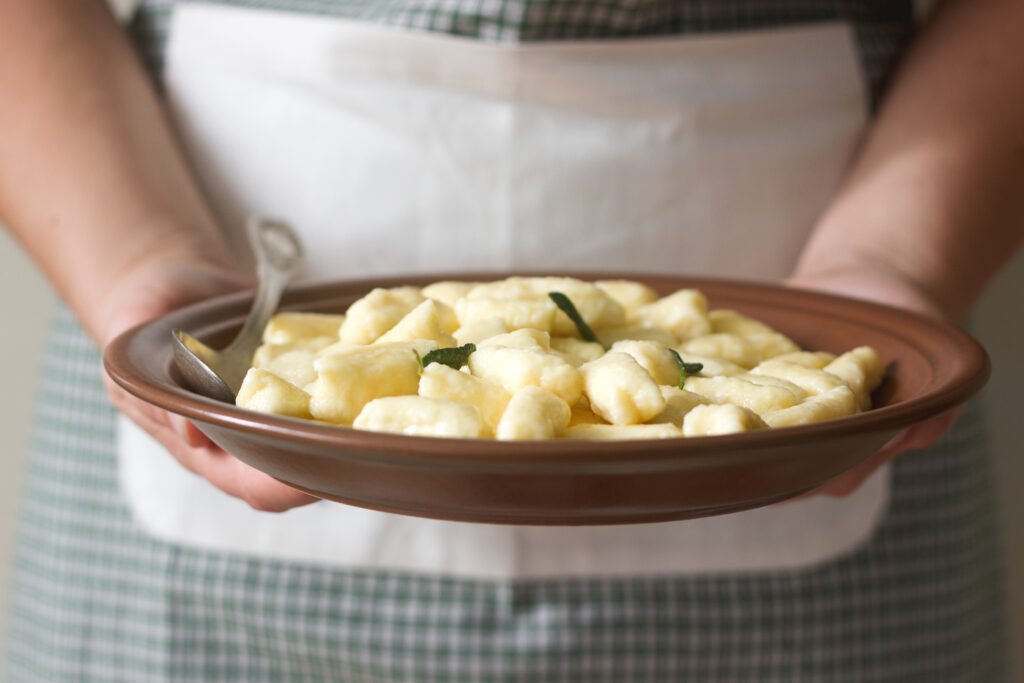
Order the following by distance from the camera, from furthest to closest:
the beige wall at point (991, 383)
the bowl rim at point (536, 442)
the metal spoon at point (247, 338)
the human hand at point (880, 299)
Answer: the beige wall at point (991, 383) → the human hand at point (880, 299) → the metal spoon at point (247, 338) → the bowl rim at point (536, 442)

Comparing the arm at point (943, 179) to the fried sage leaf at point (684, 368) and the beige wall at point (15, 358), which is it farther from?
the beige wall at point (15, 358)

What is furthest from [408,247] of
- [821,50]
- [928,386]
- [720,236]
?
[928,386]

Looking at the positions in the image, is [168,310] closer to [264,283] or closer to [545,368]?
[264,283]

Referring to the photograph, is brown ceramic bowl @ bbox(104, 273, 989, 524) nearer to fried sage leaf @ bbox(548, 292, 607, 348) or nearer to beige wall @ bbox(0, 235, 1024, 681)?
fried sage leaf @ bbox(548, 292, 607, 348)

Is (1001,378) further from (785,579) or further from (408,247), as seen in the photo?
(408,247)

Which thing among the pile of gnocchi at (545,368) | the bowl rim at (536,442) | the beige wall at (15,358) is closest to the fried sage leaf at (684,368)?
the pile of gnocchi at (545,368)

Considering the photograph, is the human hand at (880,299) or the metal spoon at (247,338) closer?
the metal spoon at (247,338)
